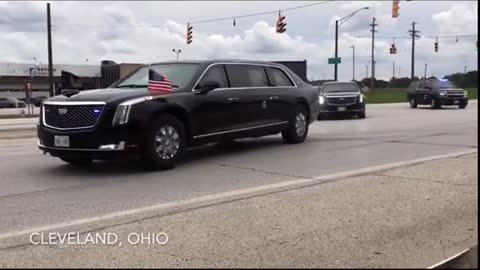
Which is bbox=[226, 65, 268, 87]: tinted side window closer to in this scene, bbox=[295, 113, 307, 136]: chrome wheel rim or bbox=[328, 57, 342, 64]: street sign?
bbox=[295, 113, 307, 136]: chrome wheel rim

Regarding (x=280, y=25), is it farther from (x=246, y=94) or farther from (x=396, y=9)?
(x=246, y=94)

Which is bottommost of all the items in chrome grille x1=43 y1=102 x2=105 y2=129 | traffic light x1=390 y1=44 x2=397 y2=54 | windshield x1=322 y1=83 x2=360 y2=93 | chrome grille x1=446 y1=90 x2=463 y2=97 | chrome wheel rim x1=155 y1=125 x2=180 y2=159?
chrome wheel rim x1=155 y1=125 x2=180 y2=159

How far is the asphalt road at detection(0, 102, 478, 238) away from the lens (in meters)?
6.77

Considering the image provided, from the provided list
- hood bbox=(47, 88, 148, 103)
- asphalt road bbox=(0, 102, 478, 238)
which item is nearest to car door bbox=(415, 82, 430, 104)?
asphalt road bbox=(0, 102, 478, 238)

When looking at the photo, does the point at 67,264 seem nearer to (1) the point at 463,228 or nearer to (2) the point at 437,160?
(1) the point at 463,228

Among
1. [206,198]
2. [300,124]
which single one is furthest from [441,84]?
[206,198]

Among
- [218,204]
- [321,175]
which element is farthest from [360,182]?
[218,204]

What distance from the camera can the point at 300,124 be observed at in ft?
41.3

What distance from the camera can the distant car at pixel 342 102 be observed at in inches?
893

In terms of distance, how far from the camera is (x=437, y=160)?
972cm

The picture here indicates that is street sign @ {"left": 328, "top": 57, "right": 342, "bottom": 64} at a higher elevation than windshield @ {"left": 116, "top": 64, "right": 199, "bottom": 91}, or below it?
higher

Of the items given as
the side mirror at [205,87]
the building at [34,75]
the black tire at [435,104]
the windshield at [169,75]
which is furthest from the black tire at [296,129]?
the building at [34,75]

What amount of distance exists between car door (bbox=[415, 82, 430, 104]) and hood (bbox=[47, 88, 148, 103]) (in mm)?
24052

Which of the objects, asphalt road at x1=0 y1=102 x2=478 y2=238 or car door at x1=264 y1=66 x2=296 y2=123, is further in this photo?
car door at x1=264 y1=66 x2=296 y2=123
